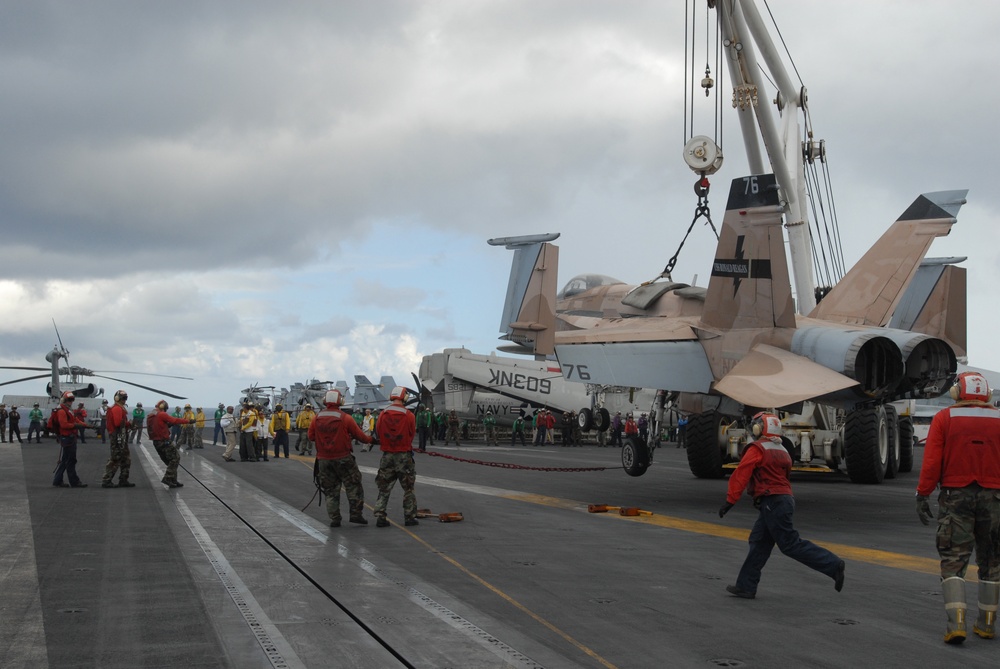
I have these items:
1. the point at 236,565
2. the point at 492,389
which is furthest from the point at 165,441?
the point at 492,389

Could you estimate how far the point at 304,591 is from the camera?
824 cm

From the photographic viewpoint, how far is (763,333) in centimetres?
1606

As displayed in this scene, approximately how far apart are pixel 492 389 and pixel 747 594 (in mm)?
37509

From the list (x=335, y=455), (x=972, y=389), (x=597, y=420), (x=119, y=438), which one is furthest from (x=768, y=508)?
(x=597, y=420)

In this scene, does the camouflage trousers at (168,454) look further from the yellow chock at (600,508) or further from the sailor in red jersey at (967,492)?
the sailor in red jersey at (967,492)

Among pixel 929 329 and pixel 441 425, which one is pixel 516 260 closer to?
pixel 929 329

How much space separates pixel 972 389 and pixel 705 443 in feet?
48.8

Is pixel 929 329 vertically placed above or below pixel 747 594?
above

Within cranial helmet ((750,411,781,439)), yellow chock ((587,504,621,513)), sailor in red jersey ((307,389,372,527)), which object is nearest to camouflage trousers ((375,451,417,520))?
sailor in red jersey ((307,389,372,527))

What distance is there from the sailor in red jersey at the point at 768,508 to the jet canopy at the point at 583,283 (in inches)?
520

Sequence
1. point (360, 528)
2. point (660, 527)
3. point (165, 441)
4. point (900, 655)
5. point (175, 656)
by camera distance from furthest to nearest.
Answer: point (165, 441) < point (660, 527) < point (360, 528) < point (900, 655) < point (175, 656)

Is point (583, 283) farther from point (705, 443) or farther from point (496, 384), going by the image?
point (496, 384)

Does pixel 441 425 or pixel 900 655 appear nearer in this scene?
pixel 900 655

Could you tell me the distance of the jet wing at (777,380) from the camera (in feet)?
45.2
